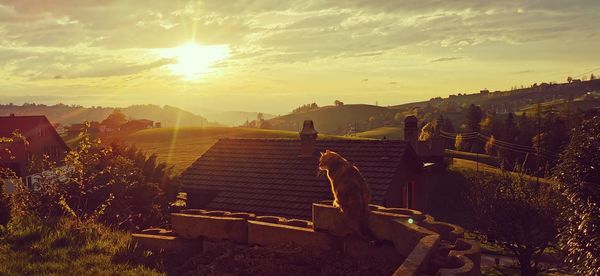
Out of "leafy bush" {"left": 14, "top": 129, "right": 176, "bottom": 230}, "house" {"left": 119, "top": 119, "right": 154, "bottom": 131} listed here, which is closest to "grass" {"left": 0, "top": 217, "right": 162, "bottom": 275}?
"leafy bush" {"left": 14, "top": 129, "right": 176, "bottom": 230}

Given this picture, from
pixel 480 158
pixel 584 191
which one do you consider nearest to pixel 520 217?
pixel 584 191

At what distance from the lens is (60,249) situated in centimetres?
759

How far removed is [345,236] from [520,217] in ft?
85.7

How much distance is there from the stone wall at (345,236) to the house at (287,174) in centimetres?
1042

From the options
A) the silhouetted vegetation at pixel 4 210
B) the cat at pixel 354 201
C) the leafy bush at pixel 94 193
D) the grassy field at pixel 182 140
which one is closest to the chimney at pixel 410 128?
the leafy bush at pixel 94 193

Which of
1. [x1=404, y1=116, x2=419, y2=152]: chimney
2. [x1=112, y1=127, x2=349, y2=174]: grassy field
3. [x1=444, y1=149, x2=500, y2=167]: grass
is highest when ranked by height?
[x1=404, y1=116, x2=419, y2=152]: chimney

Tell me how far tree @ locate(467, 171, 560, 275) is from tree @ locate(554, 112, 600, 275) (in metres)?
9.88

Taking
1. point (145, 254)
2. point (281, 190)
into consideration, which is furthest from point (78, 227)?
point (281, 190)

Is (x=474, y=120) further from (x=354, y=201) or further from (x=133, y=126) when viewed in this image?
(x=354, y=201)

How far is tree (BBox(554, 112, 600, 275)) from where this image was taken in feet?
55.2

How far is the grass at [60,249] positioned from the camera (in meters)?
6.62

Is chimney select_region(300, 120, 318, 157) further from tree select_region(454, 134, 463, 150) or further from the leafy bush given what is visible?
tree select_region(454, 134, 463, 150)

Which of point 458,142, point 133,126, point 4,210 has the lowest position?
point 458,142

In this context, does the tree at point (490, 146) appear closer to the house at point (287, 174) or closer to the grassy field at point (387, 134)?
the grassy field at point (387, 134)
